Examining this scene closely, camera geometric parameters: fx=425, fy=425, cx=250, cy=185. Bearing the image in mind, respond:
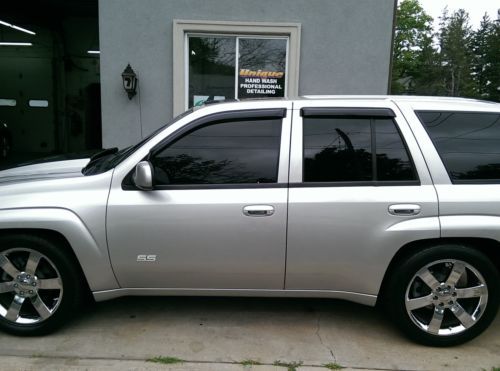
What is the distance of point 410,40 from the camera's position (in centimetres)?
5609

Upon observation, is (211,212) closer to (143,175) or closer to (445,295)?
(143,175)

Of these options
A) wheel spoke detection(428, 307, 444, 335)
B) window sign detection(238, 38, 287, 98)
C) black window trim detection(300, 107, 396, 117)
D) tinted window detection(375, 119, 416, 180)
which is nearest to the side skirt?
wheel spoke detection(428, 307, 444, 335)

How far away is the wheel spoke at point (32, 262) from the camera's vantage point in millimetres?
3200

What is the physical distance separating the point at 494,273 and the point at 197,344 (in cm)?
227

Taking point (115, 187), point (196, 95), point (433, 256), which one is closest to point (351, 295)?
point (433, 256)

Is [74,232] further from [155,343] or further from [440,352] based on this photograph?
[440,352]

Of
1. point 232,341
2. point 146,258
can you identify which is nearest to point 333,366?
point 232,341

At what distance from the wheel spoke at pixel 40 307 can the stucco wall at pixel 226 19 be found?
4.72 meters

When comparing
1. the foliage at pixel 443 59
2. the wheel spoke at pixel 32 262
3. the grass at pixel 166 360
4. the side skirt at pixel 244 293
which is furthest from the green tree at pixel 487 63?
the wheel spoke at pixel 32 262

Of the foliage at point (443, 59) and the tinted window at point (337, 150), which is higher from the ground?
the foliage at point (443, 59)

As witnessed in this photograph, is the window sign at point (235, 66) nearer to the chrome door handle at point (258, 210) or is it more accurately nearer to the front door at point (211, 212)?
the front door at point (211, 212)

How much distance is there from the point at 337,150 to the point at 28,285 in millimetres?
2561

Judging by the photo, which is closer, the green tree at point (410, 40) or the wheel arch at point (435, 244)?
the wheel arch at point (435, 244)

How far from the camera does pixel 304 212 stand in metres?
3.10
